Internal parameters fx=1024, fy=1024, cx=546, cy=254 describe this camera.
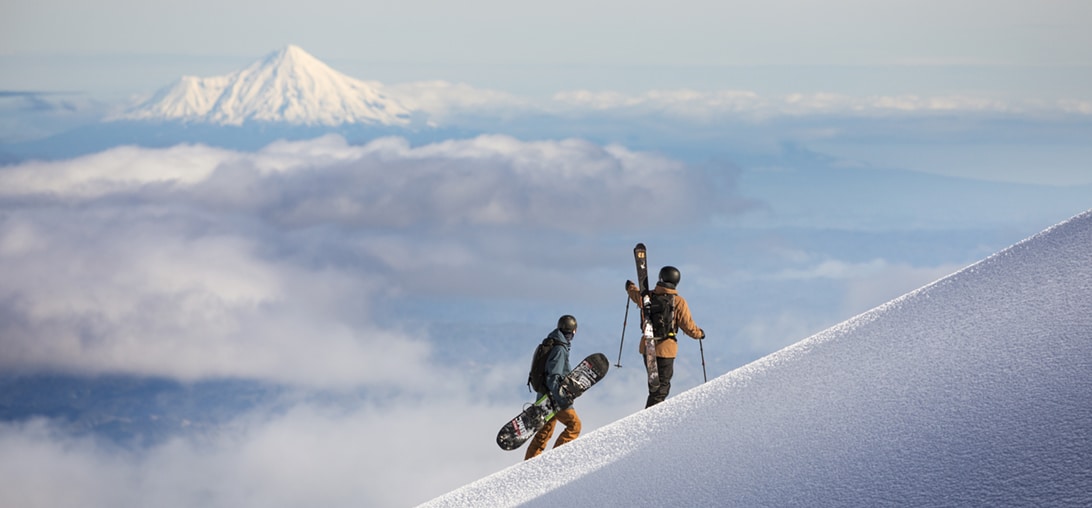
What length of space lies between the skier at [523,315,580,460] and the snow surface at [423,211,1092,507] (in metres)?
0.97

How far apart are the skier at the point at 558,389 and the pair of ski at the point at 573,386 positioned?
0.11m

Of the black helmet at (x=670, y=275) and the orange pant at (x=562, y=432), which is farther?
the black helmet at (x=670, y=275)

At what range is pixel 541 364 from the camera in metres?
17.7

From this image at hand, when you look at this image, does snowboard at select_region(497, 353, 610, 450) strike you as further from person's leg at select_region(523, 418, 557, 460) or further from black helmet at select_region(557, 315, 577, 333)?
black helmet at select_region(557, 315, 577, 333)

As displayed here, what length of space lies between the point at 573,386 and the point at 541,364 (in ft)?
2.29

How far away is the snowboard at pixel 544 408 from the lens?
58.2 ft

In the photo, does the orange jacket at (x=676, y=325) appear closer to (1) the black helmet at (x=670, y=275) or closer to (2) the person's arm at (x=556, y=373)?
(1) the black helmet at (x=670, y=275)

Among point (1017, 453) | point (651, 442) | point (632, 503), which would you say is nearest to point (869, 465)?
point (1017, 453)

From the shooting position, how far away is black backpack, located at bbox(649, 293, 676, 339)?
18.4m

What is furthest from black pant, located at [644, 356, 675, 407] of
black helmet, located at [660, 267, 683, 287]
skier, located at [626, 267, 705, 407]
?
black helmet, located at [660, 267, 683, 287]

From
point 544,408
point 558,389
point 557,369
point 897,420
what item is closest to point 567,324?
Result: point 557,369

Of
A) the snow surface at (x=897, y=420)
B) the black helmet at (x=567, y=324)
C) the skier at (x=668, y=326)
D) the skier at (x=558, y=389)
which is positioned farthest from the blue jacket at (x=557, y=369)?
the skier at (x=668, y=326)

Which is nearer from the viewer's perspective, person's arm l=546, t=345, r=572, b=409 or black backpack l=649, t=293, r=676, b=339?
person's arm l=546, t=345, r=572, b=409

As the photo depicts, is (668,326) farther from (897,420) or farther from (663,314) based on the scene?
(897,420)
